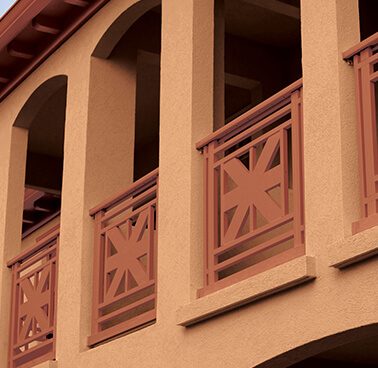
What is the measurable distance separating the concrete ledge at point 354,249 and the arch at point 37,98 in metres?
5.40

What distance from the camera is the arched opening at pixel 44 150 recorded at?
12148 mm

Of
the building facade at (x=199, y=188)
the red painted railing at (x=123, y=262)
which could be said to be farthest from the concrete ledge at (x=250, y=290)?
the red painted railing at (x=123, y=262)

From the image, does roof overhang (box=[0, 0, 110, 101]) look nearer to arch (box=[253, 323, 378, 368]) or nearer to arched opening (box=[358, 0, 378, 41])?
arched opening (box=[358, 0, 378, 41])

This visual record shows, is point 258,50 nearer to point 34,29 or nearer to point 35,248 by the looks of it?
point 34,29

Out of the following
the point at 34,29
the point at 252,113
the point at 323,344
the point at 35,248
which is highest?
the point at 34,29

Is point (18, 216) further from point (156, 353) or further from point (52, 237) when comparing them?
point (156, 353)

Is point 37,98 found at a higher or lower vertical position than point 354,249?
higher

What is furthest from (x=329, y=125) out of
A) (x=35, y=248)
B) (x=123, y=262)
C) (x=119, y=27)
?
(x=35, y=248)

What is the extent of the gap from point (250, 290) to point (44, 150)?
28.3ft

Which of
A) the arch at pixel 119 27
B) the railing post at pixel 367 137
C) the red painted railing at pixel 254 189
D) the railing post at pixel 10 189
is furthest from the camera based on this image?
the railing post at pixel 10 189

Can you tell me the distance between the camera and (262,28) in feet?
39.3

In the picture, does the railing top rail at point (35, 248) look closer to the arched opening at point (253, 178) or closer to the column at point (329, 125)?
the arched opening at point (253, 178)

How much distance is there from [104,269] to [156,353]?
1.46 m

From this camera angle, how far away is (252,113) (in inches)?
317
